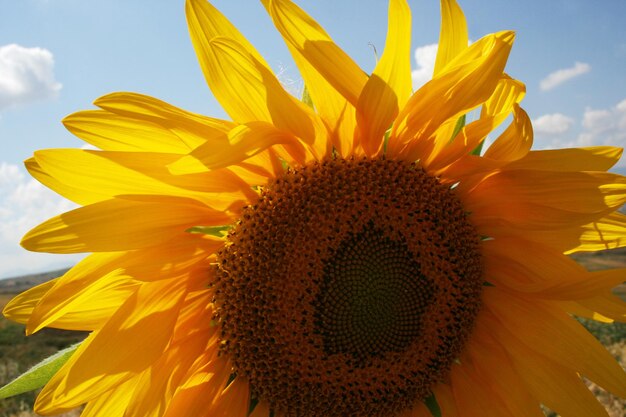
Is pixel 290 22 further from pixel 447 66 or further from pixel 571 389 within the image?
pixel 571 389

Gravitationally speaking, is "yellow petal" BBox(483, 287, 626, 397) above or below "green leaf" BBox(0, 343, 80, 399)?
below

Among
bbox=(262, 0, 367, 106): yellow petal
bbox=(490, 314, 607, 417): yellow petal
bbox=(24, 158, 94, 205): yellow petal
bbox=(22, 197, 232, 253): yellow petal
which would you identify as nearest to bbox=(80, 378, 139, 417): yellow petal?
bbox=(22, 197, 232, 253): yellow petal

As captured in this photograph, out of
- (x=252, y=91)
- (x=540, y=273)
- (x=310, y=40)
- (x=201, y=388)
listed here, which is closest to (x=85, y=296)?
(x=201, y=388)

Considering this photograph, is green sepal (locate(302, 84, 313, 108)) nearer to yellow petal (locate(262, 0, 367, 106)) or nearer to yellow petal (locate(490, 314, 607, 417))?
yellow petal (locate(262, 0, 367, 106))

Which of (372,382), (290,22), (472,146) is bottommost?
(372,382)

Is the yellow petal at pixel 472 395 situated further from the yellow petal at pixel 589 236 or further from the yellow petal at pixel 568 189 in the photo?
the yellow petal at pixel 568 189

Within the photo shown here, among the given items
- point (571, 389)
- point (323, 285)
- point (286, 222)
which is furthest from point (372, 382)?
point (571, 389)
